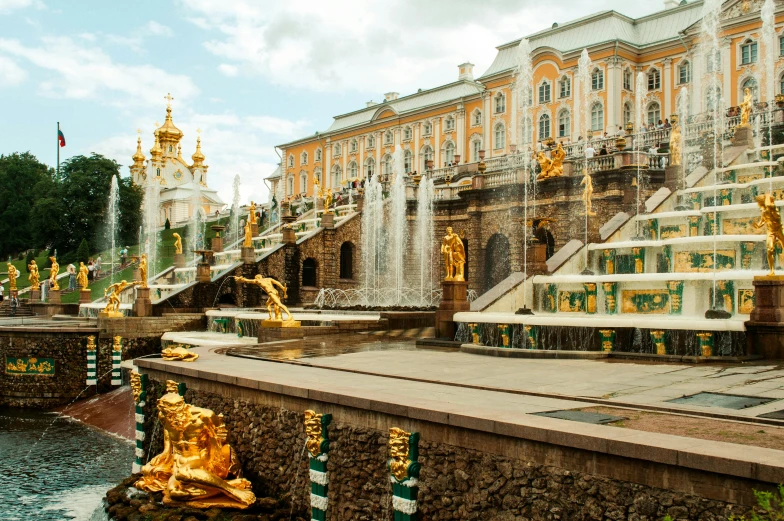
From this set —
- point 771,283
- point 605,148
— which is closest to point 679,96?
point 605,148

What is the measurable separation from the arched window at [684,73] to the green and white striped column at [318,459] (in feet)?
151

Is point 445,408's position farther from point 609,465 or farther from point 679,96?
point 679,96

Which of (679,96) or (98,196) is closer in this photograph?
(679,96)

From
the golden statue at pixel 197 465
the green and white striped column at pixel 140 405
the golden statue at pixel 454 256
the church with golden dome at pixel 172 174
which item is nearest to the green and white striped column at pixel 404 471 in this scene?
the golden statue at pixel 197 465

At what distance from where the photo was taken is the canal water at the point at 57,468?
12734mm

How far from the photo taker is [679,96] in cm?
4847

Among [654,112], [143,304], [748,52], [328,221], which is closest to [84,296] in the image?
[143,304]

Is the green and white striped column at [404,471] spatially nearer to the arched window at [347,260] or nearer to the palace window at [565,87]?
the arched window at [347,260]

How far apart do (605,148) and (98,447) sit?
2283cm

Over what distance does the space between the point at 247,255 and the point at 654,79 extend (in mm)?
32707

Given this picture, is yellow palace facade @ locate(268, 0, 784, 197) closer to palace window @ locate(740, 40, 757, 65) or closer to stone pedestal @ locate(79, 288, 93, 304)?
palace window @ locate(740, 40, 757, 65)

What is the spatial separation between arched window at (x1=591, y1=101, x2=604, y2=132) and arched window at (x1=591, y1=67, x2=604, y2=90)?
3.50ft

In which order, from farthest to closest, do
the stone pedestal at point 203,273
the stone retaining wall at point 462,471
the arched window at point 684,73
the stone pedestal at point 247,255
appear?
the arched window at point 684,73, the stone pedestal at point 247,255, the stone pedestal at point 203,273, the stone retaining wall at point 462,471

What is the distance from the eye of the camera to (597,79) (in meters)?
51.6
